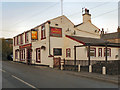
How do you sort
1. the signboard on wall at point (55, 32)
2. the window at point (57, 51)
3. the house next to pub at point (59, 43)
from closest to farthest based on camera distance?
the house next to pub at point (59, 43), the signboard on wall at point (55, 32), the window at point (57, 51)

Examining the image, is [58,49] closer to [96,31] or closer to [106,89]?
[96,31]

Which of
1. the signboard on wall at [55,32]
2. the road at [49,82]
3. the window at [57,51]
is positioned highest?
the signboard on wall at [55,32]

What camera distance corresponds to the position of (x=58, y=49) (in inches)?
802

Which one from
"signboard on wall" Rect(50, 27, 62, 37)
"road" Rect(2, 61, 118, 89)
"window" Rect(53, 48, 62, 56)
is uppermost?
"signboard on wall" Rect(50, 27, 62, 37)

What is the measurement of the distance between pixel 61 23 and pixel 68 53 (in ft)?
17.1

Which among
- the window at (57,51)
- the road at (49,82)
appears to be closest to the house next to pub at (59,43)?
the window at (57,51)

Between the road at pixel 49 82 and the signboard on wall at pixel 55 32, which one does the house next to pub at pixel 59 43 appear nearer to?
the signboard on wall at pixel 55 32

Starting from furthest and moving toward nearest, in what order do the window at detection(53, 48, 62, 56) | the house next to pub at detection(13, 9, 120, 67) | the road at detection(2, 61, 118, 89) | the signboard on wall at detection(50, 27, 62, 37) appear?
the window at detection(53, 48, 62, 56)
the signboard on wall at detection(50, 27, 62, 37)
the house next to pub at detection(13, 9, 120, 67)
the road at detection(2, 61, 118, 89)

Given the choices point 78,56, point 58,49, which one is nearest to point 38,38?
point 58,49

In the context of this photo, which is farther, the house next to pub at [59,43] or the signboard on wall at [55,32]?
the signboard on wall at [55,32]

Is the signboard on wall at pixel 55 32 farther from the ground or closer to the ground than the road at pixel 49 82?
farther from the ground

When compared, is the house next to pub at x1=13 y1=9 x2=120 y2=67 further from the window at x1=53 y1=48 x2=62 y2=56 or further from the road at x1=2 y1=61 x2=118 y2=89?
the road at x1=2 y1=61 x2=118 y2=89

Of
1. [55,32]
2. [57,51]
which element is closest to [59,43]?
[57,51]

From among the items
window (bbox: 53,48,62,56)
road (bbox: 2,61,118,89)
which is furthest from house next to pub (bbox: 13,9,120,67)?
road (bbox: 2,61,118,89)
